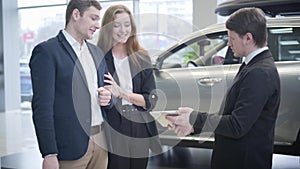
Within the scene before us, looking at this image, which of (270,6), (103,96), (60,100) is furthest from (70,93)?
(270,6)

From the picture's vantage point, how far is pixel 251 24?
69.3 inches

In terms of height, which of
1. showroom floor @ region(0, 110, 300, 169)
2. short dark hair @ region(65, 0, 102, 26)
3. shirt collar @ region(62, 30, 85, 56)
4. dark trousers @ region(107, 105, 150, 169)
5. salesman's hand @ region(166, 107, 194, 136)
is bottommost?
showroom floor @ region(0, 110, 300, 169)

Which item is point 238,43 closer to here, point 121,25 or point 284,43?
point 121,25

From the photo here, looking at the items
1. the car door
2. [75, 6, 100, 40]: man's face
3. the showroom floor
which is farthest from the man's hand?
the showroom floor

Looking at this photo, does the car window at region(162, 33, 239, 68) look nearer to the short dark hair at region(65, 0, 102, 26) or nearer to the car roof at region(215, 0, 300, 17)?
the car roof at region(215, 0, 300, 17)

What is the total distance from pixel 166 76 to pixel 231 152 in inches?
75.1

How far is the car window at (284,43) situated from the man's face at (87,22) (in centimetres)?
197

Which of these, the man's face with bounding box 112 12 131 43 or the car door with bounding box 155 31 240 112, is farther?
the car door with bounding box 155 31 240 112

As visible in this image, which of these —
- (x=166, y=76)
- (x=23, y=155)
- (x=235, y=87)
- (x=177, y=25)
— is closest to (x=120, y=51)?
(x=177, y=25)

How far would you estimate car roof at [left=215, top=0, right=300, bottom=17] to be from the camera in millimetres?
3299

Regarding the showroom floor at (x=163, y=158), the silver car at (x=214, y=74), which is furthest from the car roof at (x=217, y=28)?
the showroom floor at (x=163, y=158)

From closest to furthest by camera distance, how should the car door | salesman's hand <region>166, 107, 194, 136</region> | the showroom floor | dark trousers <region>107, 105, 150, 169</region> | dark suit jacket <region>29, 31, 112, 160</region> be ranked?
dark suit jacket <region>29, 31, 112, 160</region> < salesman's hand <region>166, 107, 194, 136</region> < dark trousers <region>107, 105, 150, 169</region> < the showroom floor < the car door

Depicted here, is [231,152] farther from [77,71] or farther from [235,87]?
[77,71]

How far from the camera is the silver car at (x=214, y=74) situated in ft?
10.4
